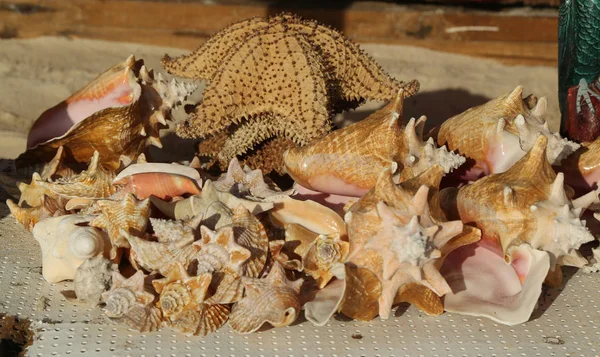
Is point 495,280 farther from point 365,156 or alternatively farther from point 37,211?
point 37,211

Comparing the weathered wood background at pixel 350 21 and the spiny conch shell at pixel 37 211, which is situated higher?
the weathered wood background at pixel 350 21

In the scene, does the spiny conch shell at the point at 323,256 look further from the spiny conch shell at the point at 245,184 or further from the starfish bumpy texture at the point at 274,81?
the starfish bumpy texture at the point at 274,81

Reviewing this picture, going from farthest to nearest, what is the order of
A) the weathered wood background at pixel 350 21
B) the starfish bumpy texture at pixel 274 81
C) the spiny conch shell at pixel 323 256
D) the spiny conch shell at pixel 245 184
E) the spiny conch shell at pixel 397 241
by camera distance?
the weathered wood background at pixel 350 21, the starfish bumpy texture at pixel 274 81, the spiny conch shell at pixel 245 184, the spiny conch shell at pixel 323 256, the spiny conch shell at pixel 397 241

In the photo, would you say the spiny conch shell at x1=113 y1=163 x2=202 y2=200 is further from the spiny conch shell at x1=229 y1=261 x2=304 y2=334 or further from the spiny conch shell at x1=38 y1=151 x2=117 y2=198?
the spiny conch shell at x1=229 y1=261 x2=304 y2=334

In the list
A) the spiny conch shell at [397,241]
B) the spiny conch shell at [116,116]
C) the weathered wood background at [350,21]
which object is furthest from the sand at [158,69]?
the spiny conch shell at [397,241]

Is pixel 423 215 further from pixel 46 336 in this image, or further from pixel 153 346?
pixel 46 336

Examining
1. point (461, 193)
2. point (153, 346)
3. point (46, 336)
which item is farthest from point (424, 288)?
point (46, 336)

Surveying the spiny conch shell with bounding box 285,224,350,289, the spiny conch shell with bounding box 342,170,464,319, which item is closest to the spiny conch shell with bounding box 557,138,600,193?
the spiny conch shell with bounding box 342,170,464,319
